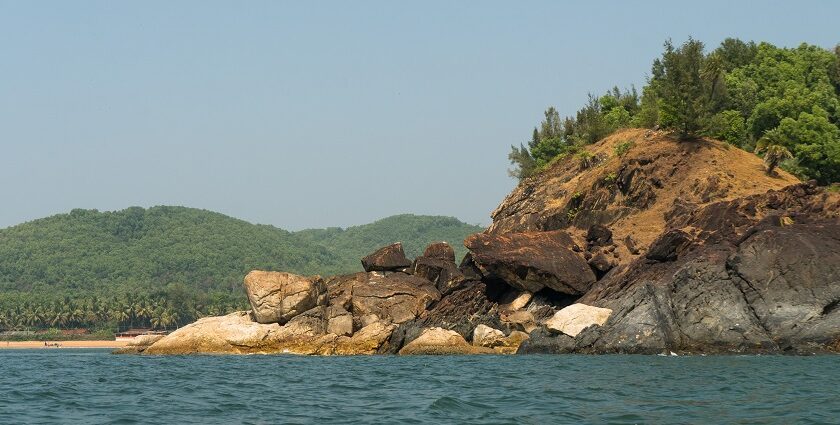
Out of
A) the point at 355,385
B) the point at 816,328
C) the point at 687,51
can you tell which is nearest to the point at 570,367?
the point at 355,385

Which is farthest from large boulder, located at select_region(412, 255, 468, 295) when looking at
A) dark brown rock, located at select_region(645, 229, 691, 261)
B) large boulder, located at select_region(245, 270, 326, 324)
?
dark brown rock, located at select_region(645, 229, 691, 261)

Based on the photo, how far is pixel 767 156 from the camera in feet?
196

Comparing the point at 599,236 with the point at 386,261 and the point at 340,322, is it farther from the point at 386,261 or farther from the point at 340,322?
the point at 340,322

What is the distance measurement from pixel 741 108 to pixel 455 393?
47198 mm

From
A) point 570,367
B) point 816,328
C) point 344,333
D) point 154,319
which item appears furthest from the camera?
point 154,319

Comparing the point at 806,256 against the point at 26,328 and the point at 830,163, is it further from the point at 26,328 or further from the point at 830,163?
the point at 26,328

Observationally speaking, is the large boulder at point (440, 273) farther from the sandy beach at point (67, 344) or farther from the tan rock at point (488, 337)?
the sandy beach at point (67, 344)

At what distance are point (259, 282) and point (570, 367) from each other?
968 inches

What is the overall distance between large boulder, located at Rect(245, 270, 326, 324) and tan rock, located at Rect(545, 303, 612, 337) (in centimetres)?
1457

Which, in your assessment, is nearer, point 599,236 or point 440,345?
point 440,345

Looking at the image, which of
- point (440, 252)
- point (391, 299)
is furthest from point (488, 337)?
point (440, 252)

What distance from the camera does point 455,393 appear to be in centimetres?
2997

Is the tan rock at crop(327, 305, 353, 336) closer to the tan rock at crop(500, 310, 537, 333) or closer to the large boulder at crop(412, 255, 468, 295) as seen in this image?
the large boulder at crop(412, 255, 468, 295)

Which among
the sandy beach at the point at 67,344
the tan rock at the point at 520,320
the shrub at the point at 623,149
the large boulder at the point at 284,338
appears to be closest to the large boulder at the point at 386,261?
the large boulder at the point at 284,338
